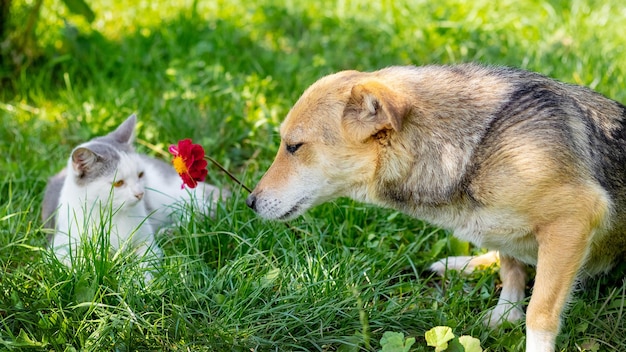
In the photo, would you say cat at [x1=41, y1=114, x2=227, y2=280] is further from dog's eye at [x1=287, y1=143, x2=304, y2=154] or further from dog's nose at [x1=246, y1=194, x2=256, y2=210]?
dog's eye at [x1=287, y1=143, x2=304, y2=154]

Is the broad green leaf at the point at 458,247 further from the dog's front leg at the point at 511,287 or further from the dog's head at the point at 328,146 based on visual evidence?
the dog's head at the point at 328,146

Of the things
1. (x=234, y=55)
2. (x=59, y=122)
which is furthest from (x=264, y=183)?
(x=234, y=55)

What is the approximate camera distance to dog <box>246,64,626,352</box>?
3602 mm

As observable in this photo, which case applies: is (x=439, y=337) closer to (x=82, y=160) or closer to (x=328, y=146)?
(x=328, y=146)

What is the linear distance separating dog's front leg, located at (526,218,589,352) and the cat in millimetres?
1900

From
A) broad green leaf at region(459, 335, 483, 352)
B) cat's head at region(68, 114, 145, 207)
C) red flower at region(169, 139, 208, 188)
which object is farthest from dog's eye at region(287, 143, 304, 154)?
broad green leaf at region(459, 335, 483, 352)

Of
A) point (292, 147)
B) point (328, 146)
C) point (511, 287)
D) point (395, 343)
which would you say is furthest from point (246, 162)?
point (395, 343)

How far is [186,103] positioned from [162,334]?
279 centimetres

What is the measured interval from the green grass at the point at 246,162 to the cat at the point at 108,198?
0.14 meters

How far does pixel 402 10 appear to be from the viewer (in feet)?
25.6

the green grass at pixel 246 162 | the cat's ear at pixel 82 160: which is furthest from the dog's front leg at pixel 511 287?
the cat's ear at pixel 82 160

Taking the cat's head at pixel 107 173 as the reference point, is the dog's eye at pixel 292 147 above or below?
above

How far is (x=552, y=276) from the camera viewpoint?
3.63m

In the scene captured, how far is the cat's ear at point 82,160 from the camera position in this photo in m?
4.31
